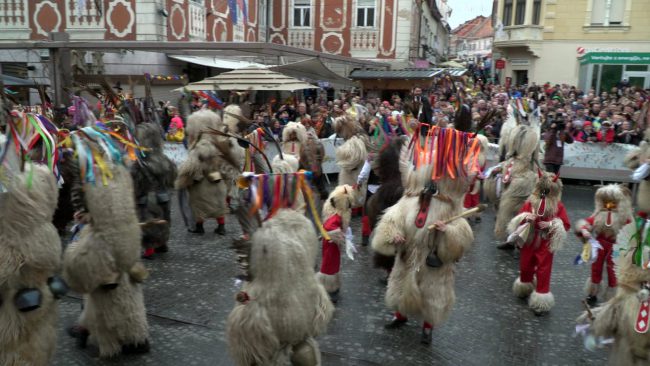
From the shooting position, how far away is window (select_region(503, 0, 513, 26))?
25797 millimetres

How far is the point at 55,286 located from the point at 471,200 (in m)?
6.90

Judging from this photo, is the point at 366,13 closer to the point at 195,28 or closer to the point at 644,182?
the point at 195,28

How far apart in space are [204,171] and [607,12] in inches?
887

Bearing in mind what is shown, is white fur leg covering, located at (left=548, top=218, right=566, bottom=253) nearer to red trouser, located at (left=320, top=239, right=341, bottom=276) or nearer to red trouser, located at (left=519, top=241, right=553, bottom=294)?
red trouser, located at (left=519, top=241, right=553, bottom=294)

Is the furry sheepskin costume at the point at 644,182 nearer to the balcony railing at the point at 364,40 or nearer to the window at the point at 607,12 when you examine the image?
the balcony railing at the point at 364,40

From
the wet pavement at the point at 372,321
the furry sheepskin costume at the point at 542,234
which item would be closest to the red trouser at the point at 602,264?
the wet pavement at the point at 372,321

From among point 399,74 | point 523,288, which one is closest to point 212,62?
point 399,74

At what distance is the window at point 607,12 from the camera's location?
2288 centimetres

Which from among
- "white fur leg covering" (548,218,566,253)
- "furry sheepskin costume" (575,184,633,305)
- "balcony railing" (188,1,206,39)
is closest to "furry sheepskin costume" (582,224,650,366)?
"white fur leg covering" (548,218,566,253)

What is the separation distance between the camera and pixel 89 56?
13648 mm

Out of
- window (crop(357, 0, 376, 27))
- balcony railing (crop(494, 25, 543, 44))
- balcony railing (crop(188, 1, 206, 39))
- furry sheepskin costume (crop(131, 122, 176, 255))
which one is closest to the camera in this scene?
furry sheepskin costume (crop(131, 122, 176, 255))

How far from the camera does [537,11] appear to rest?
24.4 metres

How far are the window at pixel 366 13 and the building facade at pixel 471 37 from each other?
5030cm

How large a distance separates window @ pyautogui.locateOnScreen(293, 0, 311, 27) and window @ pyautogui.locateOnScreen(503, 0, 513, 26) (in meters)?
10.3
